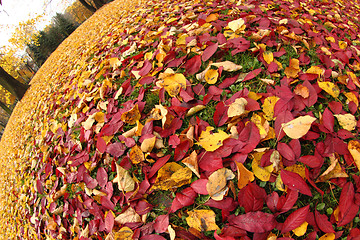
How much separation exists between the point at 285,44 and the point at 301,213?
58.7 inches

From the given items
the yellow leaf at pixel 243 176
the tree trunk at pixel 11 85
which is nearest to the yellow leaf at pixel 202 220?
the yellow leaf at pixel 243 176

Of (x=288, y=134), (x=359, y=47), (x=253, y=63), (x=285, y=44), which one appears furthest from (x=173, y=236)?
(x=359, y=47)

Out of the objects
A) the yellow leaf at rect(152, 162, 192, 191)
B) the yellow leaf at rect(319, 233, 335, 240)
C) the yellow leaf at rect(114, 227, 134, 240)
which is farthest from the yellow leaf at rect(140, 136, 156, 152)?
the yellow leaf at rect(319, 233, 335, 240)

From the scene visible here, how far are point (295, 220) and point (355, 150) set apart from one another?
588 mm

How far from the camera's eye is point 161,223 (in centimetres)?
115

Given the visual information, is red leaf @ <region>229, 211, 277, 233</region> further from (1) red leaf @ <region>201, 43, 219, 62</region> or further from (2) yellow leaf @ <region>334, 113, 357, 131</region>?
(1) red leaf @ <region>201, 43, 219, 62</region>

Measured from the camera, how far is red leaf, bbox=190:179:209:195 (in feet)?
3.69

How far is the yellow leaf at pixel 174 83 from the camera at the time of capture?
1.56 m

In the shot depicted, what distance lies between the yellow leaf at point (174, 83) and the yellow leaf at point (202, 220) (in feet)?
2.86

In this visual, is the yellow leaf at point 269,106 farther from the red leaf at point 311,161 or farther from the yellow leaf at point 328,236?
the yellow leaf at point 328,236

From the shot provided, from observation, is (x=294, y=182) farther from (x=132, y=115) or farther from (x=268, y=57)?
(x=132, y=115)

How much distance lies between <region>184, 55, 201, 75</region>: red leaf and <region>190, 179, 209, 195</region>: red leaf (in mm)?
916

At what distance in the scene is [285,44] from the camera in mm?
1820

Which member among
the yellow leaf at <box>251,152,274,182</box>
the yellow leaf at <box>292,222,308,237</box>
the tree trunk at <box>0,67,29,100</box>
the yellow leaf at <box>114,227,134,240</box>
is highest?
the tree trunk at <box>0,67,29,100</box>
